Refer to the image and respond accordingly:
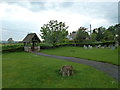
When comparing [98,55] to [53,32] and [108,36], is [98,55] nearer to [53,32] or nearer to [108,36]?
[53,32]

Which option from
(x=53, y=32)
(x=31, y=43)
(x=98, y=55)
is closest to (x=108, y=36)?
(x=53, y=32)

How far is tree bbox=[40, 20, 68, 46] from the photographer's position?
2966 centimetres

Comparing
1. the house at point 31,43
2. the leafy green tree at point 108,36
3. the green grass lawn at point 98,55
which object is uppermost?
the leafy green tree at point 108,36

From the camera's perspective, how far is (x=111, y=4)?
12.0 metres

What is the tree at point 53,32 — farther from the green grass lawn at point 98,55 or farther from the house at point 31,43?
the green grass lawn at point 98,55

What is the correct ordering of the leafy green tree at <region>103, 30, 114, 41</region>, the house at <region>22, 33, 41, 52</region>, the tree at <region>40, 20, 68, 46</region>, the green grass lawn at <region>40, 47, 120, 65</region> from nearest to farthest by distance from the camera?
the green grass lawn at <region>40, 47, 120, 65</region> → the house at <region>22, 33, 41, 52</region> → the tree at <region>40, 20, 68, 46</region> → the leafy green tree at <region>103, 30, 114, 41</region>

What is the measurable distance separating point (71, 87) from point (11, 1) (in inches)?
383

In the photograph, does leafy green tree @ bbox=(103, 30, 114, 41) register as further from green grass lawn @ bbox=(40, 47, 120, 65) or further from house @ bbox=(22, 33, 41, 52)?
house @ bbox=(22, 33, 41, 52)

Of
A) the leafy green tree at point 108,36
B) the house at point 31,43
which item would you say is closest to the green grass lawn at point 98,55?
the house at point 31,43

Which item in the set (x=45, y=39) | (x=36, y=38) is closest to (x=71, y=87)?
(x=36, y=38)

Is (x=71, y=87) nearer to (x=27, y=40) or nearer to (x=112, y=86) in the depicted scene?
(x=112, y=86)

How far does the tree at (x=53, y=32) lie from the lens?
29.7 metres

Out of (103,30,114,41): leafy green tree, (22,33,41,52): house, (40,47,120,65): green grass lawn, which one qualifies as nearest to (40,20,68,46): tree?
(22,33,41,52): house

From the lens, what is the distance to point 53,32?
30.2 metres
